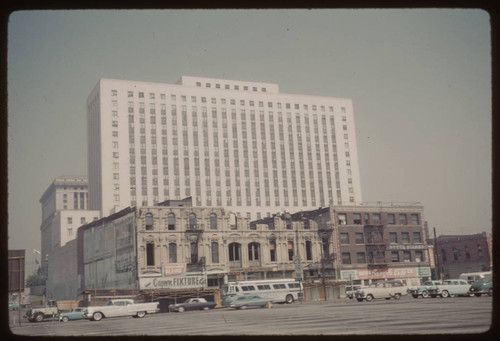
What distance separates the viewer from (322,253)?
191ft

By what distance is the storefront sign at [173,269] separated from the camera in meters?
50.9

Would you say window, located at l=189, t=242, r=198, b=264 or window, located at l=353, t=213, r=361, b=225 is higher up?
window, located at l=353, t=213, r=361, b=225

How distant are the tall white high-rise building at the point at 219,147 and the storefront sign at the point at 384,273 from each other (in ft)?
131

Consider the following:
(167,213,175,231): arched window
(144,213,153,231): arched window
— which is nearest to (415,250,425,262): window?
(167,213,175,231): arched window

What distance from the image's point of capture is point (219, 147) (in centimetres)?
10112

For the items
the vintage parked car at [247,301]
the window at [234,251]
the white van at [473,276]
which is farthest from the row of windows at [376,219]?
the vintage parked car at [247,301]

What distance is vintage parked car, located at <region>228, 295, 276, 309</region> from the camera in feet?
123

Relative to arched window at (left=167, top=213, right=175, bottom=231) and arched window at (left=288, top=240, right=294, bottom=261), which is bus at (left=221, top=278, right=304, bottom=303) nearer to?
arched window at (left=288, top=240, right=294, bottom=261)

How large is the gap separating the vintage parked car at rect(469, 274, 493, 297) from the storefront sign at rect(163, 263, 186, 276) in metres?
26.8

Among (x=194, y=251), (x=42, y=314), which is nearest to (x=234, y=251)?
(x=194, y=251)

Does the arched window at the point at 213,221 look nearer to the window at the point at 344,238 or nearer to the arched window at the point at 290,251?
the arched window at the point at 290,251

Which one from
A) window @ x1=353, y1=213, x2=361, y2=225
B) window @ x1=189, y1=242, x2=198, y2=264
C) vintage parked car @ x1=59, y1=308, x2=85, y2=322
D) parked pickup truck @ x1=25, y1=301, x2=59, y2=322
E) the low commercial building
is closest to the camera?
vintage parked car @ x1=59, y1=308, x2=85, y2=322
